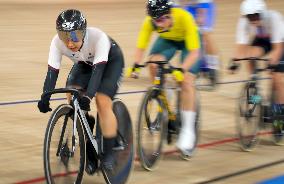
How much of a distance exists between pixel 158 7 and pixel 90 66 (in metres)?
0.74

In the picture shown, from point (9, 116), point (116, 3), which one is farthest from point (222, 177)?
point (116, 3)

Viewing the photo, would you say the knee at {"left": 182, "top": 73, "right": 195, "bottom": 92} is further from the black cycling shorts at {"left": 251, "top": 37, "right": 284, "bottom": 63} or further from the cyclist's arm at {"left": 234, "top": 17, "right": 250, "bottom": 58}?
the black cycling shorts at {"left": 251, "top": 37, "right": 284, "bottom": 63}

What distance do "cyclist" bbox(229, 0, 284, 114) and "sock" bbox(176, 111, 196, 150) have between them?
0.70 m

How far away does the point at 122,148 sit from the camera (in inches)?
164

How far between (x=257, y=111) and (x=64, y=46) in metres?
2.17

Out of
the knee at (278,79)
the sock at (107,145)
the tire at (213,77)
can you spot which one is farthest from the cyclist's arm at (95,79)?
the tire at (213,77)

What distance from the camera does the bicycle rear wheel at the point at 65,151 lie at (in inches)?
145

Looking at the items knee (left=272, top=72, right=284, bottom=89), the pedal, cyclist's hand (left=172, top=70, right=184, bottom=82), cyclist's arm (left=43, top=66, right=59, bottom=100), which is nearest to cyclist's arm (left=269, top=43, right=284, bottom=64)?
knee (left=272, top=72, right=284, bottom=89)

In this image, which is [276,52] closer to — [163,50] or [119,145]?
[163,50]

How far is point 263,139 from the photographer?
5.79 metres

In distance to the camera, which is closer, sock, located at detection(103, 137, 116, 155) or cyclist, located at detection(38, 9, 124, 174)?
cyclist, located at detection(38, 9, 124, 174)

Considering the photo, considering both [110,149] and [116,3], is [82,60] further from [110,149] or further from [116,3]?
[116,3]

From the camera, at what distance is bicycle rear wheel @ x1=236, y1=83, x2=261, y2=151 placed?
5.32 m

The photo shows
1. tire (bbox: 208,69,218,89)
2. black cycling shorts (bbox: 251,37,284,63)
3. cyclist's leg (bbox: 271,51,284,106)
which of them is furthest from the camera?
tire (bbox: 208,69,218,89)
